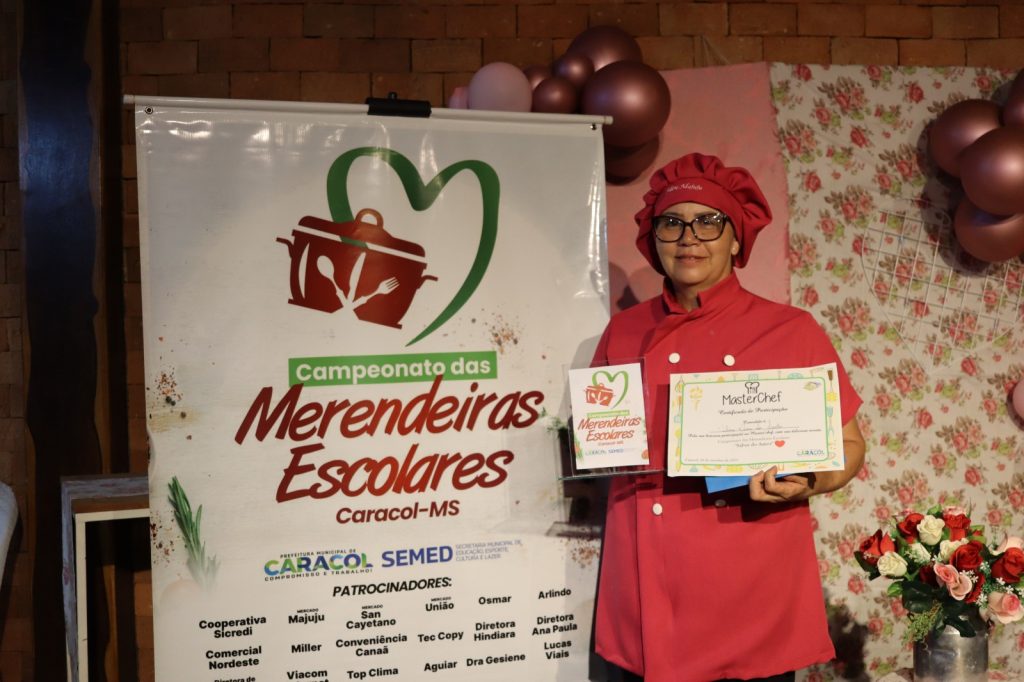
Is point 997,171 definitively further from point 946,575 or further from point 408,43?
point 408,43

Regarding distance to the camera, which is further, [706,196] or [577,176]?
[577,176]

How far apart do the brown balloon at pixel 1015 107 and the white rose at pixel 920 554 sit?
153 centimetres

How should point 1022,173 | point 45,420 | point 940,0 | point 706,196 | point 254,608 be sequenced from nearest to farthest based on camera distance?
point 706,196
point 254,608
point 1022,173
point 45,420
point 940,0

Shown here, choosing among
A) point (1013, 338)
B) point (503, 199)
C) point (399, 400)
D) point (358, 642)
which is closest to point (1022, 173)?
point (1013, 338)

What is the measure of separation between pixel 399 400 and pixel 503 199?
2.04 feet

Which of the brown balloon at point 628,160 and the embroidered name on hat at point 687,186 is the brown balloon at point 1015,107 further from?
the embroidered name on hat at point 687,186

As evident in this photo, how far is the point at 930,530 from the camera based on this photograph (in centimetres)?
240

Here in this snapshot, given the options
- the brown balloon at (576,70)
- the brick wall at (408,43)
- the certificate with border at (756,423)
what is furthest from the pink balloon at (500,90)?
the certificate with border at (756,423)

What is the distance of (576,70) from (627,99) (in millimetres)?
265

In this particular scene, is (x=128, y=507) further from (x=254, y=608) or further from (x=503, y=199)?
(x=503, y=199)

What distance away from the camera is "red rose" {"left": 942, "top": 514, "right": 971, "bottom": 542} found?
2.41 meters

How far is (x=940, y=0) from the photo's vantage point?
3.53m

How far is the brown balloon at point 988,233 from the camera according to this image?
3.08 meters

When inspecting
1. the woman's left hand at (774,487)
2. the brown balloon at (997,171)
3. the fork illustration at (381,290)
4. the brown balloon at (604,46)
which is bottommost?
the woman's left hand at (774,487)
